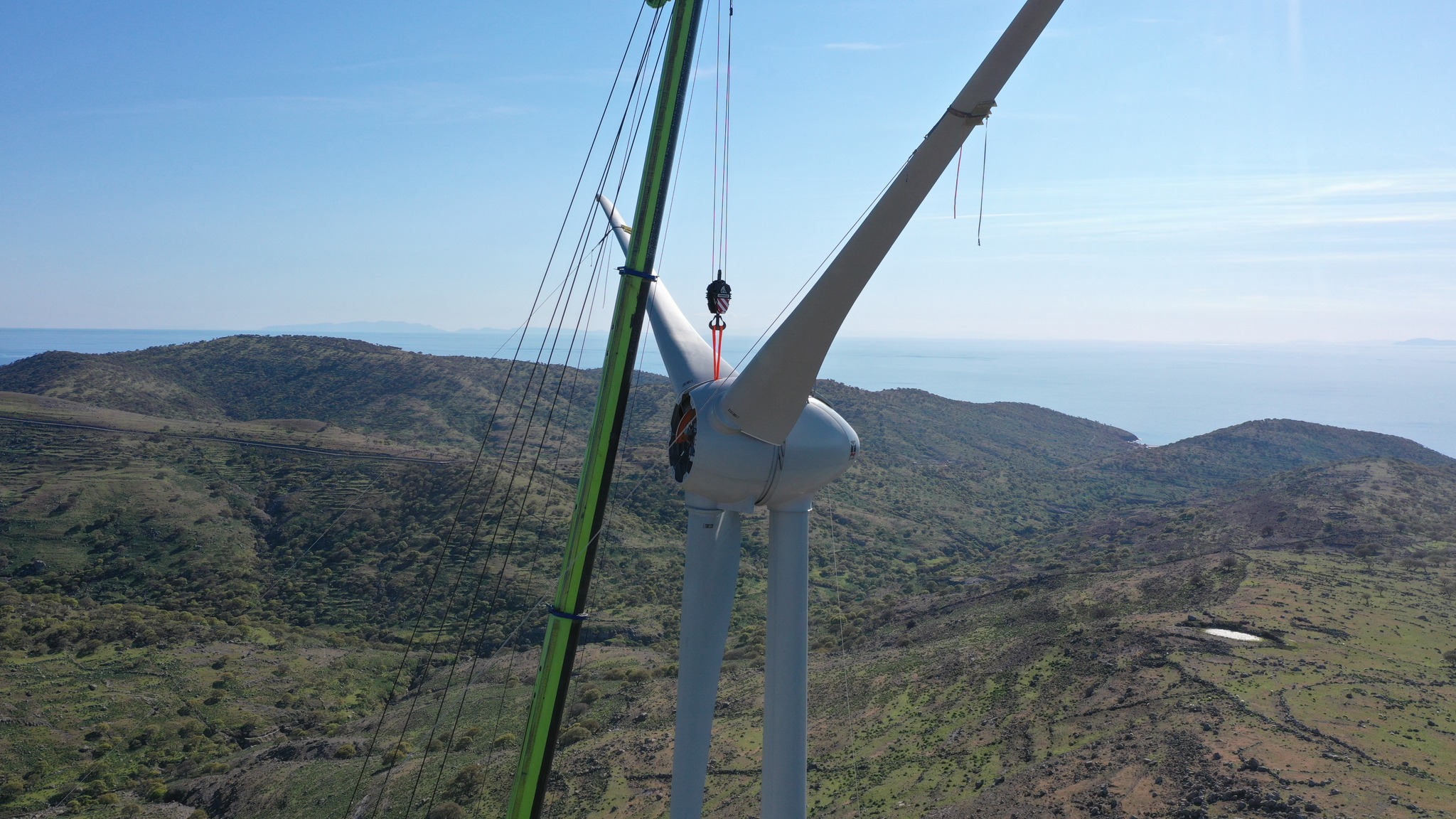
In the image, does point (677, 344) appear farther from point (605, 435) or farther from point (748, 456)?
point (605, 435)

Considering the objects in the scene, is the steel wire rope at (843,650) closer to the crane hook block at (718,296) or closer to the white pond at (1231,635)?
the white pond at (1231,635)

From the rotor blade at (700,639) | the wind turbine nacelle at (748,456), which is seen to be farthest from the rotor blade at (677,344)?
the rotor blade at (700,639)

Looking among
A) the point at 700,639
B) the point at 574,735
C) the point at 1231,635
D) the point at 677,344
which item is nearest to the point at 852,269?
the point at 677,344

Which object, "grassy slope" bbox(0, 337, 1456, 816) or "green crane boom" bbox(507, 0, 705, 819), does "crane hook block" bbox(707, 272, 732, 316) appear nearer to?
"green crane boom" bbox(507, 0, 705, 819)

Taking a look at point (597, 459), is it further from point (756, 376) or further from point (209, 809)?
point (209, 809)

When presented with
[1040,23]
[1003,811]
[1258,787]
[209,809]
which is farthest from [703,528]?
[209,809]
